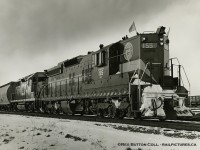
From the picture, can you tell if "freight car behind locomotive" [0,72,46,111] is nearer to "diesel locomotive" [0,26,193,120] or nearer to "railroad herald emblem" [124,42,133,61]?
"diesel locomotive" [0,26,193,120]

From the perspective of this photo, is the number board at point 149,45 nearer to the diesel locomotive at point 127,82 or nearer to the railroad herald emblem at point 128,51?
the diesel locomotive at point 127,82

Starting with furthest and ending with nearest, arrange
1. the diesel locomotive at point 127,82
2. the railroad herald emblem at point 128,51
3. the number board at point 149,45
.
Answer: the railroad herald emblem at point 128,51
the number board at point 149,45
the diesel locomotive at point 127,82

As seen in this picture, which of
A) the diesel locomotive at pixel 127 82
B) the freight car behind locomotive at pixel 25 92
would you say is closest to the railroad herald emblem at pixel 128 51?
the diesel locomotive at pixel 127 82

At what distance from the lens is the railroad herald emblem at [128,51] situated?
13766mm

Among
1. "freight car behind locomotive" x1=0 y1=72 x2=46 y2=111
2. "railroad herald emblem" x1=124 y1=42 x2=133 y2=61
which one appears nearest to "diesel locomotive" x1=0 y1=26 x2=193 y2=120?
"railroad herald emblem" x1=124 y1=42 x2=133 y2=61

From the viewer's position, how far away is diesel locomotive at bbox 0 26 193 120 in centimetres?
1176

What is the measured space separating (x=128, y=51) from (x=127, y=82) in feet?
6.26

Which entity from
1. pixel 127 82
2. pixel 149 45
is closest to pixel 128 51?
pixel 149 45

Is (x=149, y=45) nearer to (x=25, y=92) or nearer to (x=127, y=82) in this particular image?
(x=127, y=82)

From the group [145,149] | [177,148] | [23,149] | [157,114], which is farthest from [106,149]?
[157,114]

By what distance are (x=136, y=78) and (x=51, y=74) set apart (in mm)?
12393

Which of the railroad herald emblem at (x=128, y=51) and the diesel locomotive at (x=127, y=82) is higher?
the railroad herald emblem at (x=128, y=51)

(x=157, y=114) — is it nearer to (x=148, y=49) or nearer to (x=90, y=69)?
(x=148, y=49)

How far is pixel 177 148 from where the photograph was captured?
5941mm
